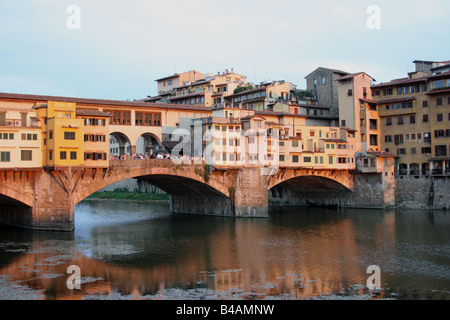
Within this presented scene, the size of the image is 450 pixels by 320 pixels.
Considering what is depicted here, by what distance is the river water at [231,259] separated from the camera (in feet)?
85.2

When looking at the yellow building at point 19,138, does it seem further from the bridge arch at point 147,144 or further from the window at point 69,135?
the bridge arch at point 147,144

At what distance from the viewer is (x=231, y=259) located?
33906mm

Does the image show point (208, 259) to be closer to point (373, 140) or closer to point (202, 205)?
point (202, 205)

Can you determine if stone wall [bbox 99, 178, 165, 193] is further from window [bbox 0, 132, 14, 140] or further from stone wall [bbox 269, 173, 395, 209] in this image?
window [bbox 0, 132, 14, 140]

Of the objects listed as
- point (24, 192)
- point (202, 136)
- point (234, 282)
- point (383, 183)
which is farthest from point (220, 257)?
point (383, 183)

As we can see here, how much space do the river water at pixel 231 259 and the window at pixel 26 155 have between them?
6682 mm

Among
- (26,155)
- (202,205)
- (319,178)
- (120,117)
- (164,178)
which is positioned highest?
(120,117)

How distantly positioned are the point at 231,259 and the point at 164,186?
27746 mm

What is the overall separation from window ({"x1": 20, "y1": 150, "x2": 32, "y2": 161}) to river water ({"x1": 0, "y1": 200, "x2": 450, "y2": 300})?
21.9ft

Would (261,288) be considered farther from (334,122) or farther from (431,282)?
(334,122)

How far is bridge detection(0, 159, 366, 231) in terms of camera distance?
4291 centimetres

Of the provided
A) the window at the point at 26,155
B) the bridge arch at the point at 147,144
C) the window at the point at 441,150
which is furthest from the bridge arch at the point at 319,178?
the window at the point at 26,155

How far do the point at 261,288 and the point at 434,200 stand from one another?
4360 cm

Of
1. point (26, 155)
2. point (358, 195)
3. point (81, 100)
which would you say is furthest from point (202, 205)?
point (26, 155)
